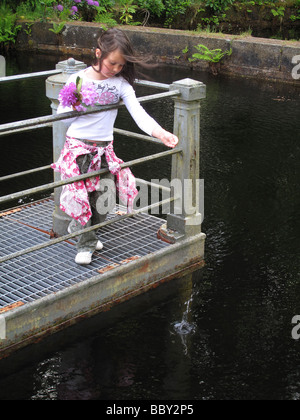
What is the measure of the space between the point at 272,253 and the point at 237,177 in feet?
6.01

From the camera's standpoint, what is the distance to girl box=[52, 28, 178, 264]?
4.38 meters

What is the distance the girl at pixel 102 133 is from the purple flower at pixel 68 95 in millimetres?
55

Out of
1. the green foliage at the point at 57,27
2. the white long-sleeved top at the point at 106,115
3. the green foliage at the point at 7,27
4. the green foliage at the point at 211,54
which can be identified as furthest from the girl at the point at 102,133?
the green foliage at the point at 7,27

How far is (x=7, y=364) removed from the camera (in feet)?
13.5

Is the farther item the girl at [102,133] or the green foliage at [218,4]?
the green foliage at [218,4]

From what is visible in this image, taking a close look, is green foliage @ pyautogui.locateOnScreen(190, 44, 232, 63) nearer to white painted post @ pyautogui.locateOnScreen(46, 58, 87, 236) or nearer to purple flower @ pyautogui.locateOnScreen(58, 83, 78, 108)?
white painted post @ pyautogui.locateOnScreen(46, 58, 87, 236)

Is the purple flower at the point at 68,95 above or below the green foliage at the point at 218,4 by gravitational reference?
below

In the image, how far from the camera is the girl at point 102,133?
4.38 metres

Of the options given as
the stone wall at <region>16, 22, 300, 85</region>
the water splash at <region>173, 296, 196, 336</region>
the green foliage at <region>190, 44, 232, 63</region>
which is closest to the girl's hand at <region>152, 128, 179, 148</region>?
the water splash at <region>173, 296, 196, 336</region>

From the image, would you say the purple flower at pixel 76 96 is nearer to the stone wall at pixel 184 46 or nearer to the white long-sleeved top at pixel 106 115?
the white long-sleeved top at pixel 106 115

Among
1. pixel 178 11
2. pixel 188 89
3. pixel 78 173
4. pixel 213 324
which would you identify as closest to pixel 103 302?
pixel 213 324

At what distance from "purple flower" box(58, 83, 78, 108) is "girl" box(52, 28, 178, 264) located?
0.05 meters

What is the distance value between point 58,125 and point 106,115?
0.47m
